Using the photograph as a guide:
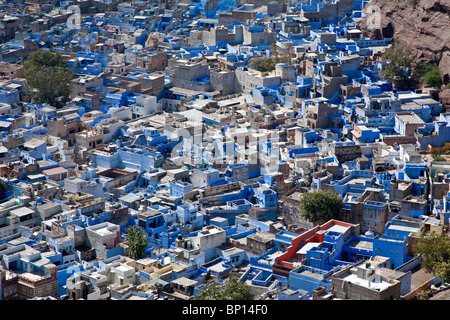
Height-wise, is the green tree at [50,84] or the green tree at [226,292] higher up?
the green tree at [50,84]

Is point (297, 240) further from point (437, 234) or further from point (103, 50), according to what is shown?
point (103, 50)

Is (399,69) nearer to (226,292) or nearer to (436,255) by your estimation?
(436,255)

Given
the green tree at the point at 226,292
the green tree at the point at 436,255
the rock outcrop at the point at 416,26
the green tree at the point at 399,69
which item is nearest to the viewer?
the green tree at the point at 226,292

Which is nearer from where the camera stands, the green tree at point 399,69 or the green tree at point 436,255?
the green tree at point 436,255

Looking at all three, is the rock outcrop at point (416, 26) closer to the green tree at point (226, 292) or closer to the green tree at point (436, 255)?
the green tree at point (436, 255)

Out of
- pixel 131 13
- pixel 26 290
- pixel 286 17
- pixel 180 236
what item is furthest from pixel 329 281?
pixel 131 13

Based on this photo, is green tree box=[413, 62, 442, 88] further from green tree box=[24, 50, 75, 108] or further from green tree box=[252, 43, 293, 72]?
green tree box=[24, 50, 75, 108]

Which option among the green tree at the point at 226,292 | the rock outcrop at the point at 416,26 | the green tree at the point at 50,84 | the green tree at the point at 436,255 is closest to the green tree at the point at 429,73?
the rock outcrop at the point at 416,26
